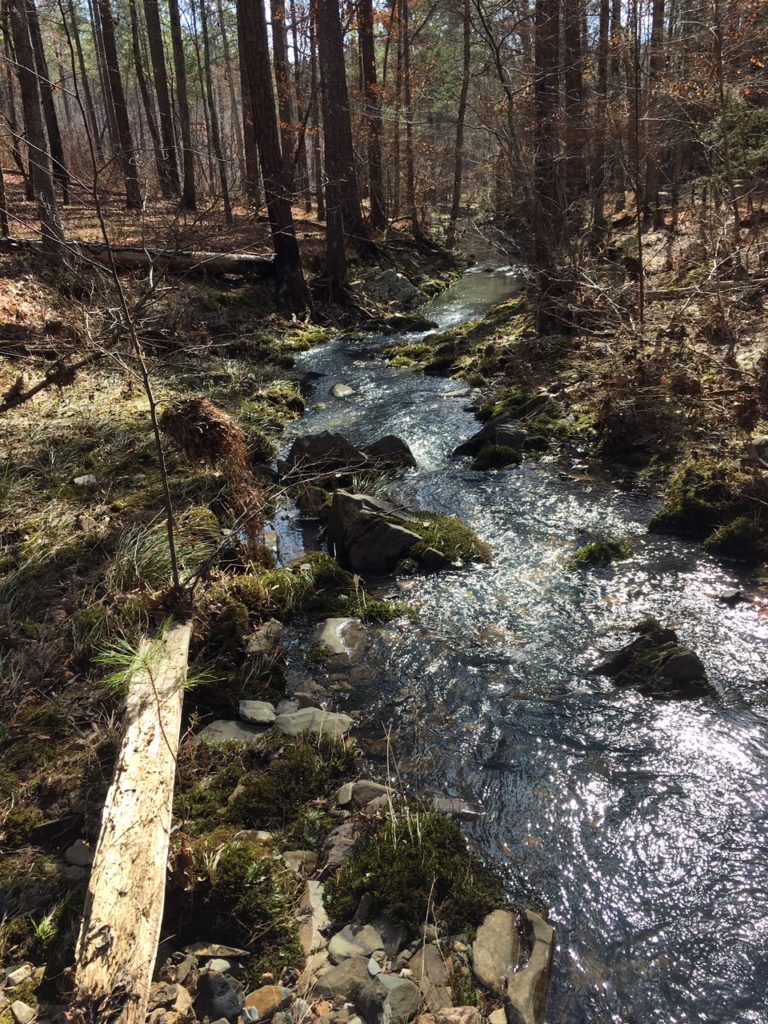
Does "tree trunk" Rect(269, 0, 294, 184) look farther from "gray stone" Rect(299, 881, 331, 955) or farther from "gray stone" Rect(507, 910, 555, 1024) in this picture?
"gray stone" Rect(507, 910, 555, 1024)

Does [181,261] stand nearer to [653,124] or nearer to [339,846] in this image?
[653,124]

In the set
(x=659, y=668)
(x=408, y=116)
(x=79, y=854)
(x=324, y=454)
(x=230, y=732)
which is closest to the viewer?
(x=79, y=854)

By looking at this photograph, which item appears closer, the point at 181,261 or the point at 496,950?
the point at 496,950

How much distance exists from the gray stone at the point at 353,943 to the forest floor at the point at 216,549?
3.2 inches

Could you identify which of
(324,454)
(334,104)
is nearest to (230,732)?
(324,454)

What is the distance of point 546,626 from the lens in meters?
4.96

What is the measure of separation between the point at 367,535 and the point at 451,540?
29.3 inches

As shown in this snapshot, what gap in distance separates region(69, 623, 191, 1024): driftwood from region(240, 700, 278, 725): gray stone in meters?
0.53

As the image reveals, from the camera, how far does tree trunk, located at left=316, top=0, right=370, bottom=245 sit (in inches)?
565

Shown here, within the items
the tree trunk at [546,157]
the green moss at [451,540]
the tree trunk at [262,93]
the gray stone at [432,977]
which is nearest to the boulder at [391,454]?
the green moss at [451,540]

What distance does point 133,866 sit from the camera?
2.66 meters

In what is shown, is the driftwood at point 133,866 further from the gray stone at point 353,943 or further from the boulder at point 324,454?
the boulder at point 324,454

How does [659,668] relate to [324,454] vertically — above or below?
below

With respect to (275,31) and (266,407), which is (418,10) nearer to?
(275,31)
